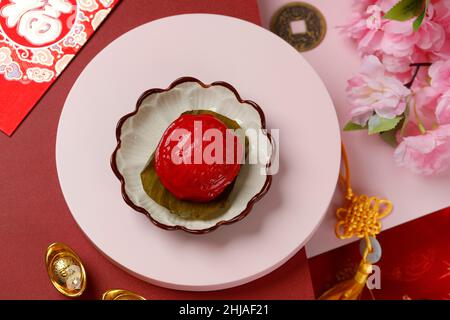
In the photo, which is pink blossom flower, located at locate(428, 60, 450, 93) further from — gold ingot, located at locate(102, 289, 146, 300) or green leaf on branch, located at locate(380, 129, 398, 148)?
gold ingot, located at locate(102, 289, 146, 300)

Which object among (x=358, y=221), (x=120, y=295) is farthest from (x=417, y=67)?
(x=120, y=295)

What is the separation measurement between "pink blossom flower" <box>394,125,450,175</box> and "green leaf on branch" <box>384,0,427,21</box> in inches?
7.7

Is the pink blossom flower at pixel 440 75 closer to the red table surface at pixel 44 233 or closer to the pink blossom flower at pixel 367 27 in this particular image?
the pink blossom flower at pixel 367 27

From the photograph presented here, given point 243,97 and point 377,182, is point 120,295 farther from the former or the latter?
point 377,182

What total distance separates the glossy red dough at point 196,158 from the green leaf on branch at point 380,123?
0.28m

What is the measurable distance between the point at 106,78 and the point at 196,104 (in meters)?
0.15

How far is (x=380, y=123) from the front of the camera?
848mm

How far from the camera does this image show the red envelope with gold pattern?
82 centimetres

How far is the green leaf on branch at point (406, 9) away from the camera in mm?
748

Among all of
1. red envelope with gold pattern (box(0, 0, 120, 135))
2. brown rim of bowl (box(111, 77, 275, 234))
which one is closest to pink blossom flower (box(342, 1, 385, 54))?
brown rim of bowl (box(111, 77, 275, 234))

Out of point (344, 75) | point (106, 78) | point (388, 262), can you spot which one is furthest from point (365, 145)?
point (106, 78)

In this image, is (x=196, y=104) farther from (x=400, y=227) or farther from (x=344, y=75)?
(x=400, y=227)

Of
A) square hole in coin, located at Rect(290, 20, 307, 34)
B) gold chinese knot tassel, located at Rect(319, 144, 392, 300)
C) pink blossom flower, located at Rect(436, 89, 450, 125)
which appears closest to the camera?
pink blossom flower, located at Rect(436, 89, 450, 125)
